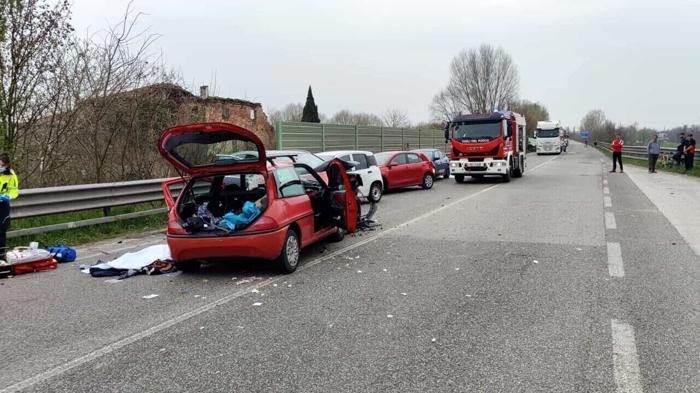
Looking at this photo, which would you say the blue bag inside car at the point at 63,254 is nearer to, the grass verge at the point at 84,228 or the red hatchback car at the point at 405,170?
the grass verge at the point at 84,228

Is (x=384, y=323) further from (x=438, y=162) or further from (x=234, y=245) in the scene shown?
(x=438, y=162)

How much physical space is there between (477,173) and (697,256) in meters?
12.8

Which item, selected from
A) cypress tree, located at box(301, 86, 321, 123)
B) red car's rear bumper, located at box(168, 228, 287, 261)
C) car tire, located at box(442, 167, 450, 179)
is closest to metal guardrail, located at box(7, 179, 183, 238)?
red car's rear bumper, located at box(168, 228, 287, 261)

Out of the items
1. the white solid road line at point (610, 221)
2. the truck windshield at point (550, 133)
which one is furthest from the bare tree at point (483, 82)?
the white solid road line at point (610, 221)

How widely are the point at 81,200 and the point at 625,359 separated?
9.25 m

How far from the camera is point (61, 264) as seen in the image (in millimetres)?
7457

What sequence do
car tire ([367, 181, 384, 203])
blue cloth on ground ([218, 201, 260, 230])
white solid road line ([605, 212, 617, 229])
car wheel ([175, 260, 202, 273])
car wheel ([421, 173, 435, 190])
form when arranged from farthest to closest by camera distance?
car wheel ([421, 173, 435, 190]), car tire ([367, 181, 384, 203]), white solid road line ([605, 212, 617, 229]), car wheel ([175, 260, 202, 273]), blue cloth on ground ([218, 201, 260, 230])

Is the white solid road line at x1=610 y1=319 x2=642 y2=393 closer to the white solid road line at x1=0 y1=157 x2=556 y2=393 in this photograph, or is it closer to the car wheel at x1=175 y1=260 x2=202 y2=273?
the white solid road line at x1=0 y1=157 x2=556 y2=393

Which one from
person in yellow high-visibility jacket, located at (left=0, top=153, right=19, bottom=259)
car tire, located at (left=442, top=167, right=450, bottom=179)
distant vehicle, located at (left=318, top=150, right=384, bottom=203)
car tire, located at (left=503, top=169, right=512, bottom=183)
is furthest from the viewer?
car tire, located at (left=442, top=167, right=450, bottom=179)

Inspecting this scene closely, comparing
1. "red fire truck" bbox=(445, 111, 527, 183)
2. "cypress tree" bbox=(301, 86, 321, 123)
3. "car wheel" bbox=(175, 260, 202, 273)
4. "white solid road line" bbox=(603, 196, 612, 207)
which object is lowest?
"white solid road line" bbox=(603, 196, 612, 207)

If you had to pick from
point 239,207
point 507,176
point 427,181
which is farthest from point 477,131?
point 239,207

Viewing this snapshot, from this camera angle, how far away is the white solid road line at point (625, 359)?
3352mm

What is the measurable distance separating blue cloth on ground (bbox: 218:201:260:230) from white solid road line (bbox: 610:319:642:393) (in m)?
4.09

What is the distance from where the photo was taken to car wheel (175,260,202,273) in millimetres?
6721
